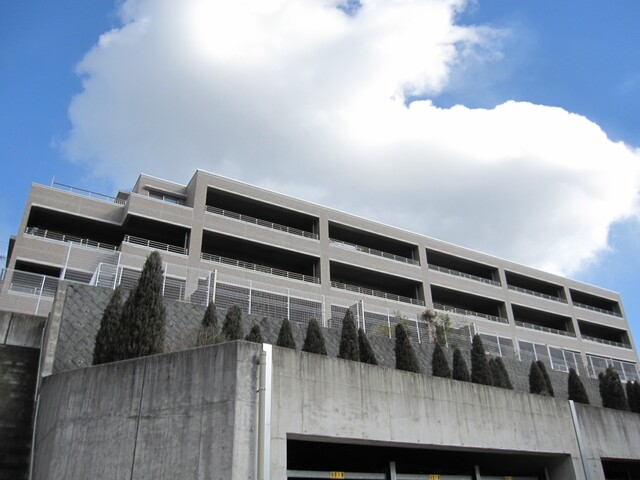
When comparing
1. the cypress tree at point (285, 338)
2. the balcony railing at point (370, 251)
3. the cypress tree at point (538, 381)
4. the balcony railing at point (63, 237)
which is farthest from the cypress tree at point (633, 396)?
the balcony railing at point (63, 237)

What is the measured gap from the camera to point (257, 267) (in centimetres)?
3662

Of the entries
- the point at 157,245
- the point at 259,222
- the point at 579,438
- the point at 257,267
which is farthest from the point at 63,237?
the point at 579,438

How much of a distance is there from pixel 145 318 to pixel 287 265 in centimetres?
2785

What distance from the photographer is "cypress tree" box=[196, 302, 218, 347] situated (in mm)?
14543

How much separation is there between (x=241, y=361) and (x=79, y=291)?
27.6 feet

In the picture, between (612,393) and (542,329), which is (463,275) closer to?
(542,329)

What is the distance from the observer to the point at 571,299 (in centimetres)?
5481

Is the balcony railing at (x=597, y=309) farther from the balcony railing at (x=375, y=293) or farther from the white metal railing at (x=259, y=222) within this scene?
the white metal railing at (x=259, y=222)

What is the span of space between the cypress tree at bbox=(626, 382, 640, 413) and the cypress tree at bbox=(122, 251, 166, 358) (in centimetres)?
2021

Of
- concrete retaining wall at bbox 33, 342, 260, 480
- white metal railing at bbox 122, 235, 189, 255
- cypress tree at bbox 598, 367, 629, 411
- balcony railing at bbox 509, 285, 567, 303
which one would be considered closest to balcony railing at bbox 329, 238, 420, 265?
white metal railing at bbox 122, 235, 189, 255

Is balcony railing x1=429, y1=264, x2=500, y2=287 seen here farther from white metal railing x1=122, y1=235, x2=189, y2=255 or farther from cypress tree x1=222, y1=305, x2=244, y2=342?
cypress tree x1=222, y1=305, x2=244, y2=342

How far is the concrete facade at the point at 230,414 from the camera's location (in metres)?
8.57

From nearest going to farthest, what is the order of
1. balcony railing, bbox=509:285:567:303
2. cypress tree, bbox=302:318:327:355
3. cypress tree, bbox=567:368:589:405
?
cypress tree, bbox=302:318:327:355
cypress tree, bbox=567:368:589:405
balcony railing, bbox=509:285:567:303

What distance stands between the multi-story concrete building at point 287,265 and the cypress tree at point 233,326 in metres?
2.36
